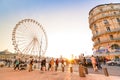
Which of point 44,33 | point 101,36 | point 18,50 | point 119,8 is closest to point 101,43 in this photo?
point 101,36

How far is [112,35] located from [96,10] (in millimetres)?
11640

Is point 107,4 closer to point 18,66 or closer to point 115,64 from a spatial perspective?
point 115,64

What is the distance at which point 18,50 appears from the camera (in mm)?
26797

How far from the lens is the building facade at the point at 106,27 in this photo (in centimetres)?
3628

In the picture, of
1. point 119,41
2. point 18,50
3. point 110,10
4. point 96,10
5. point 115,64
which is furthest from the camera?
point 96,10

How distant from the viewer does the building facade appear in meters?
36.3

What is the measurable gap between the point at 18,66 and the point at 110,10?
35.5 m

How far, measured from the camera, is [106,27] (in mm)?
39812

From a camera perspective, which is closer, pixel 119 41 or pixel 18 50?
pixel 18 50

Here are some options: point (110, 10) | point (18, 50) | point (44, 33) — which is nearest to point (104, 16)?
point (110, 10)

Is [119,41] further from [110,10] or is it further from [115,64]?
[115,64]

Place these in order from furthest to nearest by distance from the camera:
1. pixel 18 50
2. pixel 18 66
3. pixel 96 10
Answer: pixel 96 10
pixel 18 50
pixel 18 66

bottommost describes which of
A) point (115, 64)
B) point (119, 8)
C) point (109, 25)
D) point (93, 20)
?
point (115, 64)

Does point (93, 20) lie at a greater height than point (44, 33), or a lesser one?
greater
